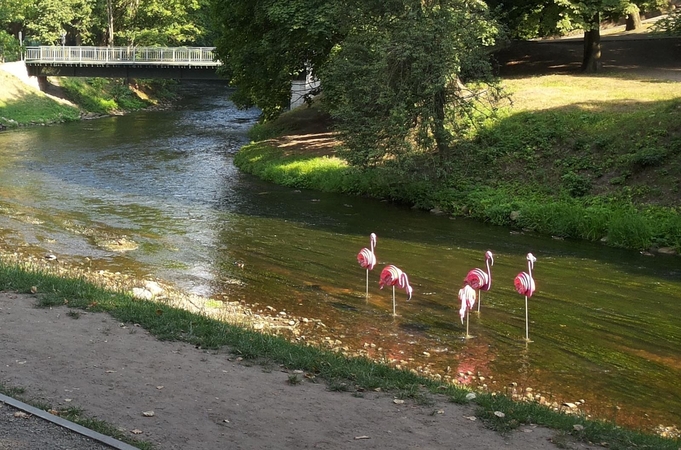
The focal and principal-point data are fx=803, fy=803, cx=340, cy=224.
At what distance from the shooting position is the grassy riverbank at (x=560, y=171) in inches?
862

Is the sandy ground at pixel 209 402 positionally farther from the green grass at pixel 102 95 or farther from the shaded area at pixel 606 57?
the green grass at pixel 102 95

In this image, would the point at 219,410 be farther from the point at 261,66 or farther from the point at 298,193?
the point at 261,66

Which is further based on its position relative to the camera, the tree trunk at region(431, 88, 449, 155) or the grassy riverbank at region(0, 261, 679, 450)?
the tree trunk at region(431, 88, 449, 155)

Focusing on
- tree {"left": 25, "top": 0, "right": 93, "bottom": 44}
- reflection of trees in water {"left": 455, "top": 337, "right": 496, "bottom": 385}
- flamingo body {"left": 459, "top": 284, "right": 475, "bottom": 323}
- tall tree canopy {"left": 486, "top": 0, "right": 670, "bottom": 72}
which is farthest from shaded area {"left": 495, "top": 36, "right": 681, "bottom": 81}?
tree {"left": 25, "top": 0, "right": 93, "bottom": 44}

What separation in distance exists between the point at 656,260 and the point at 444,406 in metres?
12.5

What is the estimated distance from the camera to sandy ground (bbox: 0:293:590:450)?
7.52 meters

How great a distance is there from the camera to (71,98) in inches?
2140

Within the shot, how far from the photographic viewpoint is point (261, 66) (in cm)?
3312

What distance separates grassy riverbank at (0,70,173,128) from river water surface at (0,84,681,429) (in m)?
16.2

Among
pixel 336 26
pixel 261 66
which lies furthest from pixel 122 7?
pixel 336 26

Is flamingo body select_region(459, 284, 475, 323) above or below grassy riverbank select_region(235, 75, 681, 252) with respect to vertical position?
below

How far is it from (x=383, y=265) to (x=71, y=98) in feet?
137

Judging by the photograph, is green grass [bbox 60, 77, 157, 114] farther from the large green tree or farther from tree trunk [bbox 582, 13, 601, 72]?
tree trunk [bbox 582, 13, 601, 72]

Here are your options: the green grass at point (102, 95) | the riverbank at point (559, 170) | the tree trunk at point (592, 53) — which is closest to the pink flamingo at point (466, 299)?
the riverbank at point (559, 170)
